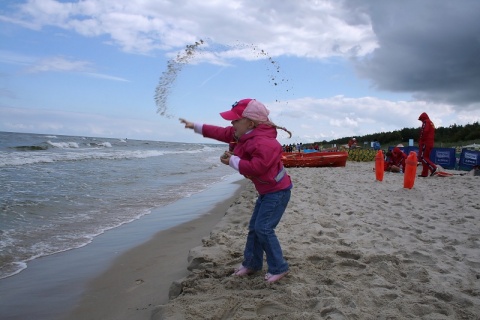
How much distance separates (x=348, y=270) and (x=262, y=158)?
1.43m

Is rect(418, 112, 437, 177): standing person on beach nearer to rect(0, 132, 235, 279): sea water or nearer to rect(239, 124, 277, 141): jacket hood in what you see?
rect(0, 132, 235, 279): sea water

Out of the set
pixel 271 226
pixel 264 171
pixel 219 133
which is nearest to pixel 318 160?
pixel 219 133

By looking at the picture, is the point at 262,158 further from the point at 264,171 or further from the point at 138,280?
the point at 138,280

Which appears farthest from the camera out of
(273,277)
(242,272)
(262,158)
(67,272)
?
(67,272)

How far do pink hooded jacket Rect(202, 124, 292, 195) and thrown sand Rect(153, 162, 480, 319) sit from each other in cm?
87

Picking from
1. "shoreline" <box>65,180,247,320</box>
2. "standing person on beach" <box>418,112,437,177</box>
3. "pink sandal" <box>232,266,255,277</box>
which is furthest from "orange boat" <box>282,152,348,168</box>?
"pink sandal" <box>232,266,255,277</box>

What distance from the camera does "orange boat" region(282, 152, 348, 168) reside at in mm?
20672

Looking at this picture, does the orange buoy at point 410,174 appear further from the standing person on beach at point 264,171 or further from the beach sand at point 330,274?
the standing person on beach at point 264,171

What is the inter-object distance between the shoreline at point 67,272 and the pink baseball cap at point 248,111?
2.24 metres

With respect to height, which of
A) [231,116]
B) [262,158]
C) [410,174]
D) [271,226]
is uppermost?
[231,116]

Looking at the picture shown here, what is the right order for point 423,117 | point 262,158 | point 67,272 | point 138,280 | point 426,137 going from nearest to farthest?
point 262,158 < point 138,280 < point 67,272 < point 426,137 < point 423,117

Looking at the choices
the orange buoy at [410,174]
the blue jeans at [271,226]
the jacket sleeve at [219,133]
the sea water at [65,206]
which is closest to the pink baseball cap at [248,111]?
the jacket sleeve at [219,133]

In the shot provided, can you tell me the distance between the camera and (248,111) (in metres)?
3.61

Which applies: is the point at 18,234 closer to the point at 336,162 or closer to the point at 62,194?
the point at 62,194
